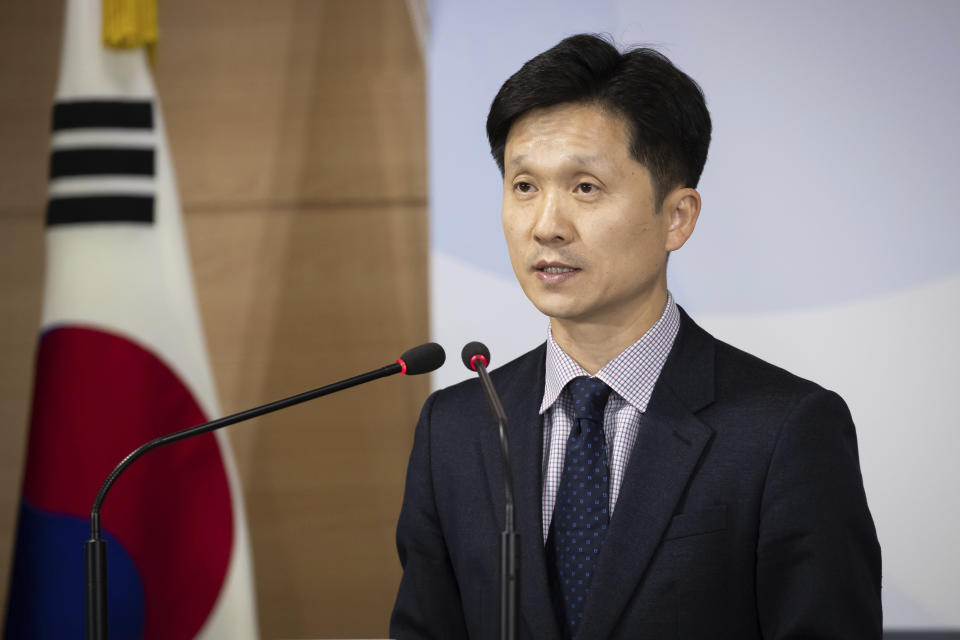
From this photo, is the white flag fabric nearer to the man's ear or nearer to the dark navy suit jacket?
the dark navy suit jacket

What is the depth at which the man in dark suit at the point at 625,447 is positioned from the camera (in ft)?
4.48

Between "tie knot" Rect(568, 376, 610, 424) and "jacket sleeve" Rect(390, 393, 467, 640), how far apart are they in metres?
0.34

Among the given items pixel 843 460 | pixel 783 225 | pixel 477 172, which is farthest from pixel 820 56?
pixel 843 460

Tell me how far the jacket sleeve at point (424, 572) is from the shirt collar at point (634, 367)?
0.28 meters

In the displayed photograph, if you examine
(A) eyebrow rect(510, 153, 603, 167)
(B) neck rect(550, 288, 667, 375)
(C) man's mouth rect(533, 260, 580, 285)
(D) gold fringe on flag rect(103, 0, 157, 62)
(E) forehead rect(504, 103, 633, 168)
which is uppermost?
(D) gold fringe on flag rect(103, 0, 157, 62)

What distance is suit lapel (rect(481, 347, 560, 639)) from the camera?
4.74 feet

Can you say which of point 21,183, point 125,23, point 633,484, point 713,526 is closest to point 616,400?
point 633,484

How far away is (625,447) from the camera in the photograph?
5.00 feet

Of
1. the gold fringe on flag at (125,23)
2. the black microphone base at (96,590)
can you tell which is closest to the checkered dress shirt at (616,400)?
the black microphone base at (96,590)

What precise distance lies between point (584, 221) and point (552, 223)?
6 centimetres

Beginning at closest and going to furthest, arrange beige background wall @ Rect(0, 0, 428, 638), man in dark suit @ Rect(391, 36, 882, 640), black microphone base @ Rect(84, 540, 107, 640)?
black microphone base @ Rect(84, 540, 107, 640) < man in dark suit @ Rect(391, 36, 882, 640) < beige background wall @ Rect(0, 0, 428, 638)

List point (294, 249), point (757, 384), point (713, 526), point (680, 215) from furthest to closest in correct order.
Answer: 1. point (294, 249)
2. point (680, 215)
3. point (757, 384)
4. point (713, 526)

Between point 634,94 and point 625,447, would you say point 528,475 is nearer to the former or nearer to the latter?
point 625,447

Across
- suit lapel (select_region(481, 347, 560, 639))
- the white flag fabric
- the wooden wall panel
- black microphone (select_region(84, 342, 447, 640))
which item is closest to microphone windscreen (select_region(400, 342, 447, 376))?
black microphone (select_region(84, 342, 447, 640))
